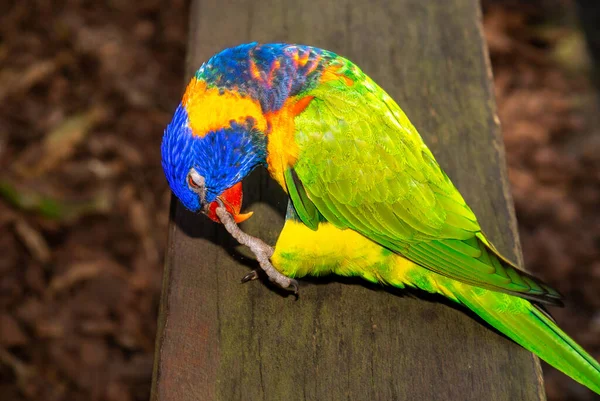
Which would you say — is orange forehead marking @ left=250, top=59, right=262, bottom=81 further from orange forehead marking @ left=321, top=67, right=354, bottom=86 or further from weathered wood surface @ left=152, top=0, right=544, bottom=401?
weathered wood surface @ left=152, top=0, right=544, bottom=401

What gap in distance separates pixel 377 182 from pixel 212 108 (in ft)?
2.09

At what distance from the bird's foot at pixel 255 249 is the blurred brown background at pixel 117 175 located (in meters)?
1.62

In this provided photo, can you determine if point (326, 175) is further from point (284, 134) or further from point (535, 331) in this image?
point (535, 331)

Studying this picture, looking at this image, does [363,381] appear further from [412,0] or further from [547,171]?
[547,171]

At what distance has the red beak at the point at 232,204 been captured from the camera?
221 cm

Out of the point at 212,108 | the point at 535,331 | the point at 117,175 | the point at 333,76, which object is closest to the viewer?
the point at 535,331

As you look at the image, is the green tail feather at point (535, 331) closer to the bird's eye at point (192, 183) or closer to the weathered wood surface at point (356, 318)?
the weathered wood surface at point (356, 318)

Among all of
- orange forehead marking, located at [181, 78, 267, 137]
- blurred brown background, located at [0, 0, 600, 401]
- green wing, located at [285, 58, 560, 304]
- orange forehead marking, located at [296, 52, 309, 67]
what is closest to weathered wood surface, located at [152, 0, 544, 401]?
green wing, located at [285, 58, 560, 304]

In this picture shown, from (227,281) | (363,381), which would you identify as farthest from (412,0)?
(363,381)

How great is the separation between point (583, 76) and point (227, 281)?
4052 mm

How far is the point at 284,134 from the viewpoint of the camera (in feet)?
7.25

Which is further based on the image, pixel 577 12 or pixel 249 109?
pixel 577 12

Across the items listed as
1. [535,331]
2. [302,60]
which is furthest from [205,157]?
[535,331]

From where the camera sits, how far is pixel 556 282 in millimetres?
4176
